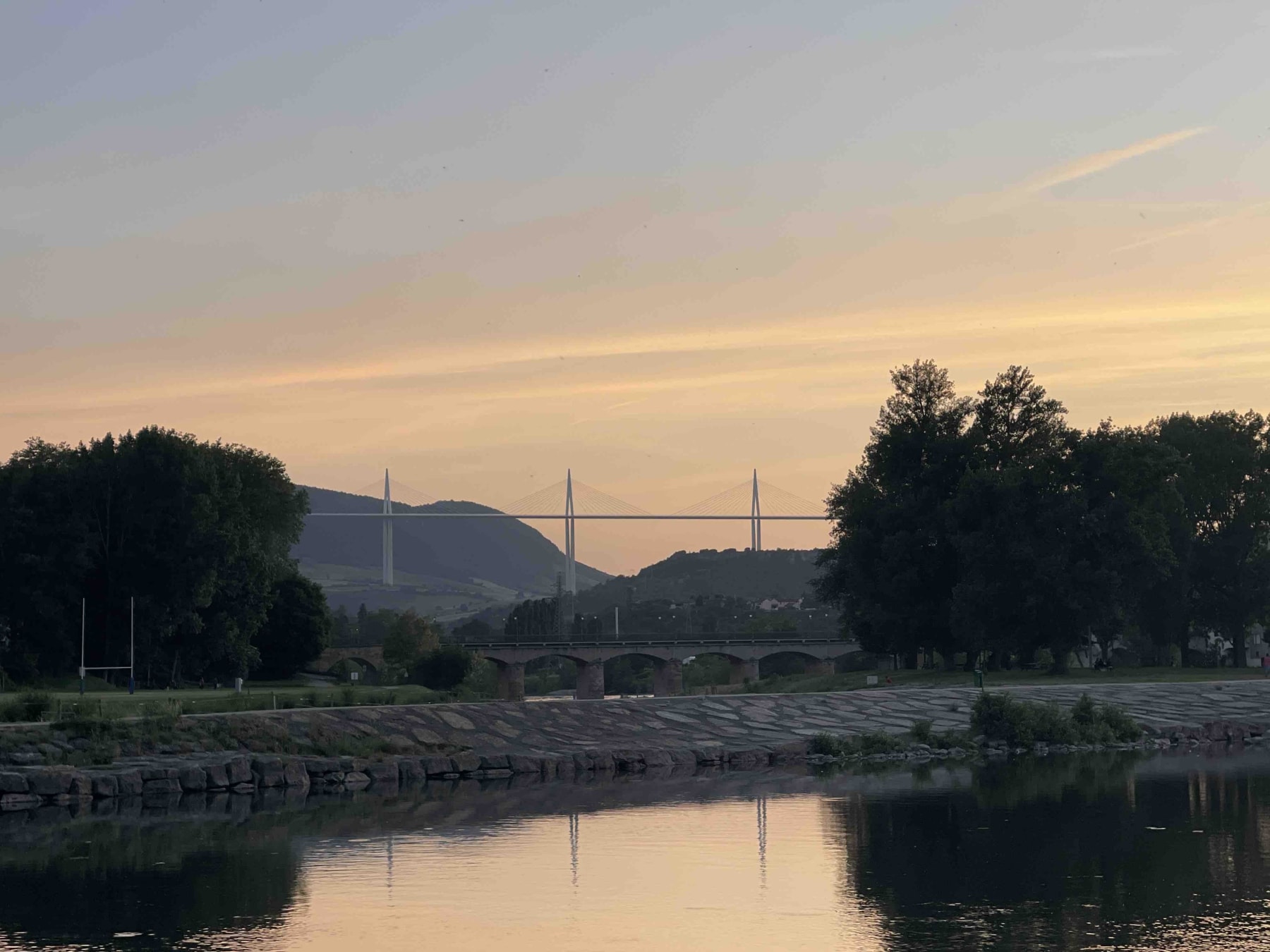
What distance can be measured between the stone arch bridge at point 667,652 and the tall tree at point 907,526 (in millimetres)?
54557

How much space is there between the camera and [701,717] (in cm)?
3962

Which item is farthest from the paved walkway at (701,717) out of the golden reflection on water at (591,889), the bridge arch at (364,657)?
the bridge arch at (364,657)

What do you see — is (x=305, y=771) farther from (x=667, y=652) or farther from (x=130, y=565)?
(x=667, y=652)

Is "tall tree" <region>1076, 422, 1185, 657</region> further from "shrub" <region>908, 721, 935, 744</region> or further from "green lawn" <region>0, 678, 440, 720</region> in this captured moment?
"green lawn" <region>0, 678, 440, 720</region>

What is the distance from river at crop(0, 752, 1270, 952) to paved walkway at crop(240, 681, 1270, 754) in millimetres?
5260

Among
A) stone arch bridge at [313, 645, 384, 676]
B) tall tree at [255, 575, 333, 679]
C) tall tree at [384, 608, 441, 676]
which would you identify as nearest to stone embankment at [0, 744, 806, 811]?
tall tree at [255, 575, 333, 679]

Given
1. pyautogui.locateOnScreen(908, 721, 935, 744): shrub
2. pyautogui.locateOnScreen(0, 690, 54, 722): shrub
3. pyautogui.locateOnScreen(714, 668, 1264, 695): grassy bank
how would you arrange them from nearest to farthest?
1. pyautogui.locateOnScreen(0, 690, 54, 722): shrub
2. pyautogui.locateOnScreen(908, 721, 935, 744): shrub
3. pyautogui.locateOnScreen(714, 668, 1264, 695): grassy bank

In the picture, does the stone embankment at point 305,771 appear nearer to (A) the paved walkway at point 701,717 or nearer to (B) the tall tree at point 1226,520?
(A) the paved walkway at point 701,717

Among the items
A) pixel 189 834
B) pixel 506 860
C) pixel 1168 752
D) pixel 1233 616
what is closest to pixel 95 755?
pixel 189 834

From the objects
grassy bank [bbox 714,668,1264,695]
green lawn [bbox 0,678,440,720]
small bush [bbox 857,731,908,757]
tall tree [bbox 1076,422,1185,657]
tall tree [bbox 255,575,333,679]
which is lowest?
small bush [bbox 857,731,908,757]

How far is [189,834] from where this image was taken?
77.2 feet

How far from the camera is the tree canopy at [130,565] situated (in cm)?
6550

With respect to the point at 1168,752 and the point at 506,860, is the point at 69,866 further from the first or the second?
the point at 1168,752

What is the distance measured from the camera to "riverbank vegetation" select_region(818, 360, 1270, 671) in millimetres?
64625
